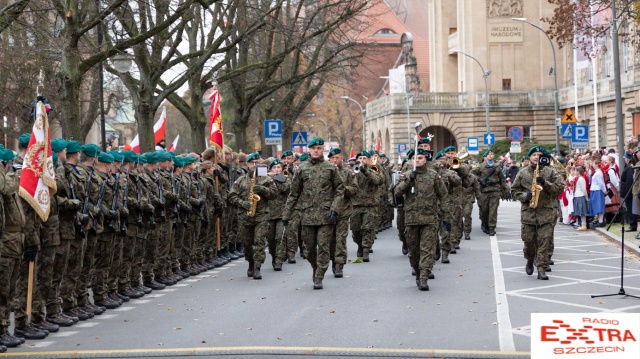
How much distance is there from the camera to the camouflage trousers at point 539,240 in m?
15.3

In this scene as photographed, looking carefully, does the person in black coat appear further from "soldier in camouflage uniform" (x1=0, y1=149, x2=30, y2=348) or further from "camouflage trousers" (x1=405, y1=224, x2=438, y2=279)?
"soldier in camouflage uniform" (x1=0, y1=149, x2=30, y2=348)

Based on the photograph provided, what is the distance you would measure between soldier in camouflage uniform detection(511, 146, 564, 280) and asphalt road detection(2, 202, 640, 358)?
0.43 meters

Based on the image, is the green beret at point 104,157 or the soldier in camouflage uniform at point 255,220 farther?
the soldier in camouflage uniform at point 255,220

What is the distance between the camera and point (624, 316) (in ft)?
22.1

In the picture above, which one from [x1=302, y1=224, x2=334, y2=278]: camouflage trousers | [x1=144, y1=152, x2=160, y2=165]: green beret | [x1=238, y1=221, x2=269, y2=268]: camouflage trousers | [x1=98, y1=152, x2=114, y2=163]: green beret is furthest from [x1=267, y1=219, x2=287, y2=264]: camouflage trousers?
[x1=98, y1=152, x2=114, y2=163]: green beret

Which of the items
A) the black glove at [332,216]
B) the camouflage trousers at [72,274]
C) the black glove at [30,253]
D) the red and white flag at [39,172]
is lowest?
the camouflage trousers at [72,274]

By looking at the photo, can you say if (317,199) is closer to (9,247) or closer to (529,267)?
(529,267)

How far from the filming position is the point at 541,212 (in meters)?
15.4

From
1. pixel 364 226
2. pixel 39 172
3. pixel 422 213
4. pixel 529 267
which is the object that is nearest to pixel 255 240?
pixel 422 213

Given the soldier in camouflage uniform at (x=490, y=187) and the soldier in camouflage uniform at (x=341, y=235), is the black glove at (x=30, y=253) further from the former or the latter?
the soldier in camouflage uniform at (x=490, y=187)

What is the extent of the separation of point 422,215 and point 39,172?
17.9ft

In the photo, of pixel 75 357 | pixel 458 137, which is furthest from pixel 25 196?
pixel 458 137

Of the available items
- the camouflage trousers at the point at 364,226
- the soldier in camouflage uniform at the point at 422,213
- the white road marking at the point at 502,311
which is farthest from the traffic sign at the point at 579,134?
the soldier in camouflage uniform at the point at 422,213

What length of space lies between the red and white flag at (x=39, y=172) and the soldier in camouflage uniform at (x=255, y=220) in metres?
5.56
